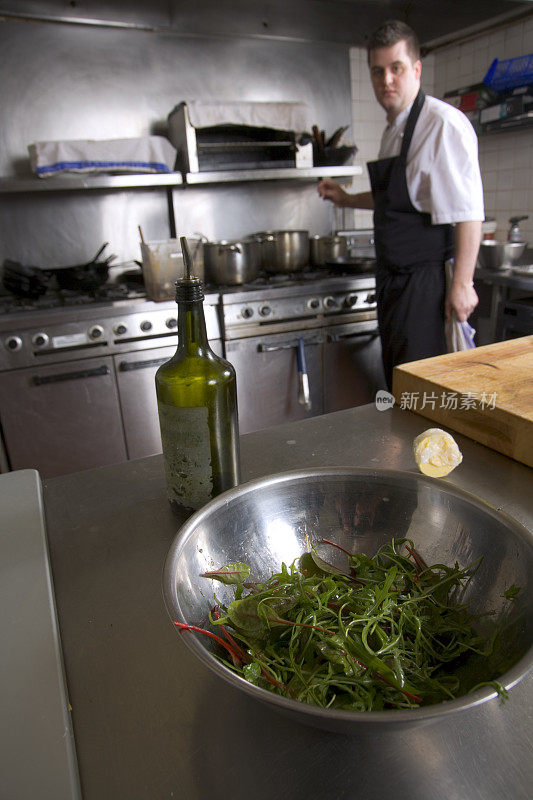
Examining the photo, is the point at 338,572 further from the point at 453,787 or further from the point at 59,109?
the point at 59,109

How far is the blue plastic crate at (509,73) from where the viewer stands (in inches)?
119

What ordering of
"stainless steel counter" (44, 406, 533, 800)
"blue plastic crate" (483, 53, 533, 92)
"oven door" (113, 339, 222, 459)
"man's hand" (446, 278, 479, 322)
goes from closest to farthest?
"stainless steel counter" (44, 406, 533, 800)
"man's hand" (446, 278, 479, 322)
"oven door" (113, 339, 222, 459)
"blue plastic crate" (483, 53, 533, 92)

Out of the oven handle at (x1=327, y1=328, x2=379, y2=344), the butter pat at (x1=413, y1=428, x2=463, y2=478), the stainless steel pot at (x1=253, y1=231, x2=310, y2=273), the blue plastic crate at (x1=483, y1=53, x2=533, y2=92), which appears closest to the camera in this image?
the butter pat at (x1=413, y1=428, x2=463, y2=478)

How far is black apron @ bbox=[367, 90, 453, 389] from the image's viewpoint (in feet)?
7.04

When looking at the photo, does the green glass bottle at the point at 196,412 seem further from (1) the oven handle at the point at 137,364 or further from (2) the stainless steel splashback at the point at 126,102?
(2) the stainless steel splashback at the point at 126,102

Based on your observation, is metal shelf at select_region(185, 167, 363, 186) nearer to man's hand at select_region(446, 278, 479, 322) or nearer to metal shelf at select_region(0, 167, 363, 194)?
metal shelf at select_region(0, 167, 363, 194)

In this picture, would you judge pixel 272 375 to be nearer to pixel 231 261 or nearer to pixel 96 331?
pixel 231 261

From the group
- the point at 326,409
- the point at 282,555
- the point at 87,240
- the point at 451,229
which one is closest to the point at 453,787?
the point at 282,555

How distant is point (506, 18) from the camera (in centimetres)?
310

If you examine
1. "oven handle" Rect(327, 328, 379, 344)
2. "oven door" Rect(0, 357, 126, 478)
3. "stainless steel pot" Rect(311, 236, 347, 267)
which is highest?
"stainless steel pot" Rect(311, 236, 347, 267)

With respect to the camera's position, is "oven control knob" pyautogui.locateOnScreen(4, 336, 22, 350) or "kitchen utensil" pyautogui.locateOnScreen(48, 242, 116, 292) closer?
"oven control knob" pyautogui.locateOnScreen(4, 336, 22, 350)

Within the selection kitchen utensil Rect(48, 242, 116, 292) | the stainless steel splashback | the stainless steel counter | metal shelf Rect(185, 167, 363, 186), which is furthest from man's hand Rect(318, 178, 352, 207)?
the stainless steel counter

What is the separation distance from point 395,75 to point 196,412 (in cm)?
189

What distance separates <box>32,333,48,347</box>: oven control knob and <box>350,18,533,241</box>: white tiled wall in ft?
6.79
